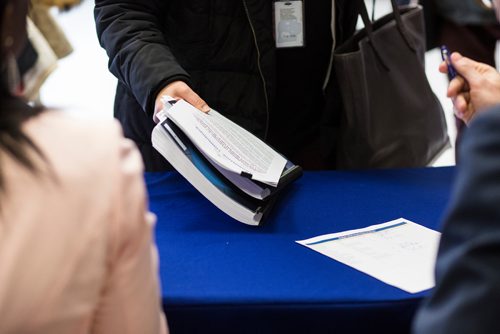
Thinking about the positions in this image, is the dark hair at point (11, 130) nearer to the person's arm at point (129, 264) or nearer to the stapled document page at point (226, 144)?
the person's arm at point (129, 264)

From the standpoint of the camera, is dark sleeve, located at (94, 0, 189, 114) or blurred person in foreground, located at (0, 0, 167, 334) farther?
dark sleeve, located at (94, 0, 189, 114)

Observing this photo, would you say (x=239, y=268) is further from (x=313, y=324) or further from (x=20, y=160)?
(x=20, y=160)

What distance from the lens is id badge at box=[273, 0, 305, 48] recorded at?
142 centimetres

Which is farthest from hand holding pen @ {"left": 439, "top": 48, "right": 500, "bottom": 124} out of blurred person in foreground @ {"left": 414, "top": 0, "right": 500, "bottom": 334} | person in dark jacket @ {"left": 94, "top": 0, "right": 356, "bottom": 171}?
blurred person in foreground @ {"left": 414, "top": 0, "right": 500, "bottom": 334}

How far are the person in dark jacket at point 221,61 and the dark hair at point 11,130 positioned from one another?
2.21 ft

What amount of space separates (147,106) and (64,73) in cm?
316

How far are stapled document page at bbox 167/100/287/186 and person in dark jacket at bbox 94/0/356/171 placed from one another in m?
0.07

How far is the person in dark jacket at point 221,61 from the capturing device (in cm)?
131

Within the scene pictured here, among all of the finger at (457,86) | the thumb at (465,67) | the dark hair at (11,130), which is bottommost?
the finger at (457,86)

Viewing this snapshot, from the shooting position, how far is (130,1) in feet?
4.50

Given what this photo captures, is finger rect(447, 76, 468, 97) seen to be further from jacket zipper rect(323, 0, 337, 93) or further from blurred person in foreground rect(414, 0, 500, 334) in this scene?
blurred person in foreground rect(414, 0, 500, 334)

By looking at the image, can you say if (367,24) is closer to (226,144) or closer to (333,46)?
(333,46)

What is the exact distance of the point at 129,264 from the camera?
0.64m

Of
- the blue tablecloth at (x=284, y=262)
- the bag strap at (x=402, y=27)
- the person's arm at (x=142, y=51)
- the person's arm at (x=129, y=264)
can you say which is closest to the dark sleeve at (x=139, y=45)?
the person's arm at (x=142, y=51)
